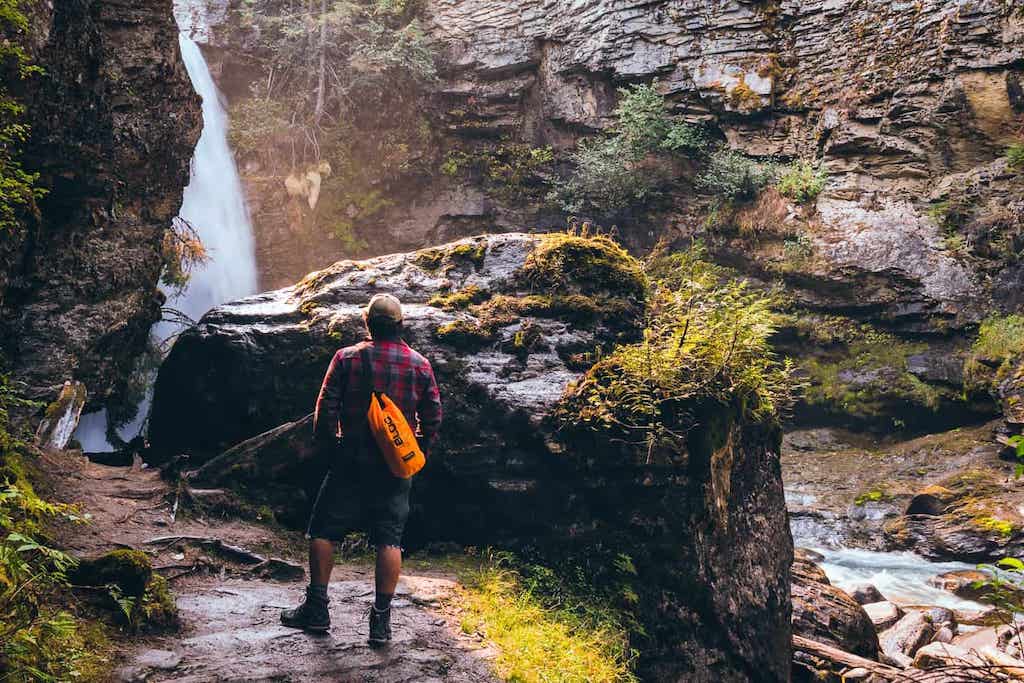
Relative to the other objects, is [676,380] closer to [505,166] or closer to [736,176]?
[736,176]

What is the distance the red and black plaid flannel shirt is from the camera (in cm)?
454

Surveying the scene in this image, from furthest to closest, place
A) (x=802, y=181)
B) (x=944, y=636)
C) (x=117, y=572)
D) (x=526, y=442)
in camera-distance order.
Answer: (x=802, y=181) → (x=944, y=636) → (x=526, y=442) → (x=117, y=572)

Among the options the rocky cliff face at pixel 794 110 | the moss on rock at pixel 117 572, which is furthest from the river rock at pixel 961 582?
the moss on rock at pixel 117 572

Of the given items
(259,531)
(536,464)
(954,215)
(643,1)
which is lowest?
(259,531)

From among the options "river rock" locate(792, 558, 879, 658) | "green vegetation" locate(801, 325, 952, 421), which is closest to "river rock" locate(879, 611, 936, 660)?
"river rock" locate(792, 558, 879, 658)

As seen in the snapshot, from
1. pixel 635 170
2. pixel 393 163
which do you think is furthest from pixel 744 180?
pixel 393 163

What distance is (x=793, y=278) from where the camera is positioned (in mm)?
18234

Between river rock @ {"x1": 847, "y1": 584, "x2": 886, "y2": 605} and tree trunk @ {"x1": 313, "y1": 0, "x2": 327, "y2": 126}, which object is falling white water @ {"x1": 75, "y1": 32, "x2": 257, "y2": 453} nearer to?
tree trunk @ {"x1": 313, "y1": 0, "x2": 327, "y2": 126}

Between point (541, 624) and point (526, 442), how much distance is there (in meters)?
1.64

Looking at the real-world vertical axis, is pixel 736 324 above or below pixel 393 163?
below

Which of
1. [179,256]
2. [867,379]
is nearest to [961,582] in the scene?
[867,379]

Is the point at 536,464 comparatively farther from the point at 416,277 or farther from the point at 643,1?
the point at 643,1

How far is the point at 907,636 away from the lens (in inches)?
356

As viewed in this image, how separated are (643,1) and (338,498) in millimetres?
18745
